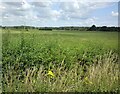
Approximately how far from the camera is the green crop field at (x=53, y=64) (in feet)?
17.7

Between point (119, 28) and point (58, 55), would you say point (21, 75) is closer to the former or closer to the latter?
point (58, 55)

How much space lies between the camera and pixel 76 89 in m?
5.48

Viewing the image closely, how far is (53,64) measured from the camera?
240 inches

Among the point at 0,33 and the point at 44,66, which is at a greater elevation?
the point at 0,33

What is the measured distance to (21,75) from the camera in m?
5.67

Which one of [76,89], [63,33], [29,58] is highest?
[63,33]

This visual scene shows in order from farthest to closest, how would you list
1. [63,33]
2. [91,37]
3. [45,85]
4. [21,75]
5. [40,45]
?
[91,37] → [63,33] → [40,45] → [21,75] → [45,85]

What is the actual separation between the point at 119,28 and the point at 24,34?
8.31 feet

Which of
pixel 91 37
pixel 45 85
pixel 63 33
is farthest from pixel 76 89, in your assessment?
pixel 91 37

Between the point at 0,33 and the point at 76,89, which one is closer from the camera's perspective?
the point at 76,89

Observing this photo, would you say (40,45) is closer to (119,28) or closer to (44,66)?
(44,66)

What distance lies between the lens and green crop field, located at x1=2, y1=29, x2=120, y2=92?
17.7 ft

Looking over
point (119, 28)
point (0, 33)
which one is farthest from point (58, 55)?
point (119, 28)

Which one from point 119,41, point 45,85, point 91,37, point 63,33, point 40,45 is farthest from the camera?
point 119,41
